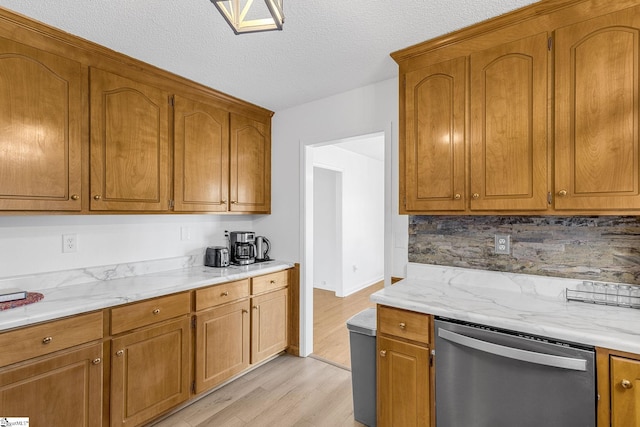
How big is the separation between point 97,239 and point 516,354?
2650 mm

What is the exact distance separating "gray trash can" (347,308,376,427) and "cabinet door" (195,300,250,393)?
3.22ft

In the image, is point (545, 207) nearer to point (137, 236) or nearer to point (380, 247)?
point (137, 236)

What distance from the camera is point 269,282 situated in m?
2.88

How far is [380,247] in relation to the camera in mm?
6652

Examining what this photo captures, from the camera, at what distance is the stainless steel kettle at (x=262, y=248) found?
126 inches

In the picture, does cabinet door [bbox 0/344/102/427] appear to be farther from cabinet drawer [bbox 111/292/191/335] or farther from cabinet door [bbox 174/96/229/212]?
cabinet door [bbox 174/96/229/212]

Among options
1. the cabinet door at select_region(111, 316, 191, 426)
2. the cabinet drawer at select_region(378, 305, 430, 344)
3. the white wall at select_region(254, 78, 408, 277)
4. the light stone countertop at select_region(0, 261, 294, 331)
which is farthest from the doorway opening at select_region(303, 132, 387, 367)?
the cabinet drawer at select_region(378, 305, 430, 344)

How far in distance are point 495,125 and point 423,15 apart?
70 cm

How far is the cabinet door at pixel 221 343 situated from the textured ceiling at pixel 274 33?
5.81ft

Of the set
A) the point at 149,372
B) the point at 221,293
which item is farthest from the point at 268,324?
the point at 149,372

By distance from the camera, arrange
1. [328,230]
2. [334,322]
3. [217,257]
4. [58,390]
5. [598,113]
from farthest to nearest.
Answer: [328,230], [334,322], [217,257], [58,390], [598,113]

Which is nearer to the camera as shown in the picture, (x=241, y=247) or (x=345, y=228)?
(x=241, y=247)

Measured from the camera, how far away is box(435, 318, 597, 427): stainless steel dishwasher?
51.1 inches

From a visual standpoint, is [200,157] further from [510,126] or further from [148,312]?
[510,126]
